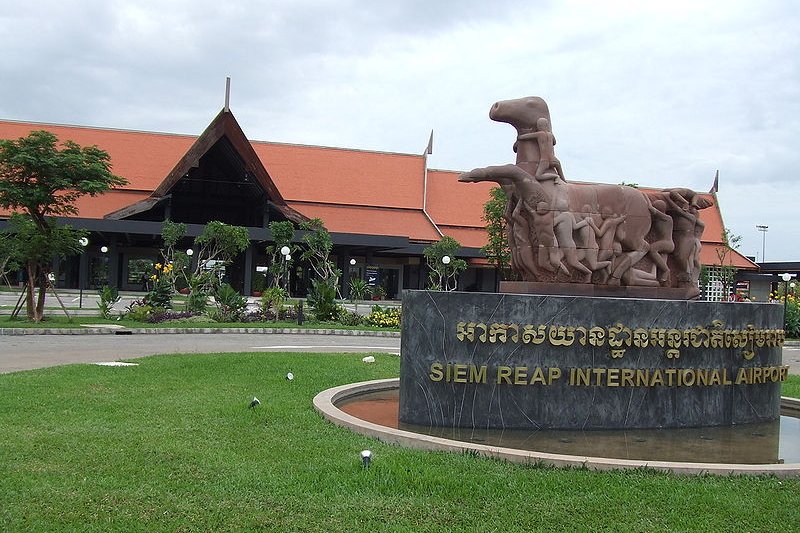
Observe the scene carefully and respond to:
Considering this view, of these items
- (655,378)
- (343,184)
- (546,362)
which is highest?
(343,184)

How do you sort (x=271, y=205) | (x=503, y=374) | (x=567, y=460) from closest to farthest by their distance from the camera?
(x=567, y=460) → (x=503, y=374) → (x=271, y=205)

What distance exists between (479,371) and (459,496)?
2.77m

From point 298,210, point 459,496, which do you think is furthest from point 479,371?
point 298,210

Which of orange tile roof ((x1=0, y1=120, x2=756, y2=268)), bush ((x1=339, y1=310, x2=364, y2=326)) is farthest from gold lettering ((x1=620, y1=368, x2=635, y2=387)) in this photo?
orange tile roof ((x1=0, y1=120, x2=756, y2=268))

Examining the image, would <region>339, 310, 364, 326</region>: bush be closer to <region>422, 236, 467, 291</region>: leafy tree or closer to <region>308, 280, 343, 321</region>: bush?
<region>308, 280, 343, 321</region>: bush

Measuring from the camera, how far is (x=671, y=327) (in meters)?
8.49

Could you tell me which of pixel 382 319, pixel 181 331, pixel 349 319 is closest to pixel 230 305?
pixel 181 331

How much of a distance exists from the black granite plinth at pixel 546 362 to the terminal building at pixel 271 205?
32570 mm

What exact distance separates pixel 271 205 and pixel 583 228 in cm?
3417

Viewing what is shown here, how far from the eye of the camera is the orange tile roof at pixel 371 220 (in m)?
45.3

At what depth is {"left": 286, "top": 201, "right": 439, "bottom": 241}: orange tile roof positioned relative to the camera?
149 ft

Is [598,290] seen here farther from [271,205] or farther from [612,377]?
[271,205]

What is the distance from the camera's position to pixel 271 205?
42.4m

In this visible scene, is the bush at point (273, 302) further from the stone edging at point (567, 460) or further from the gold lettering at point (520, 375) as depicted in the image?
the stone edging at point (567, 460)
